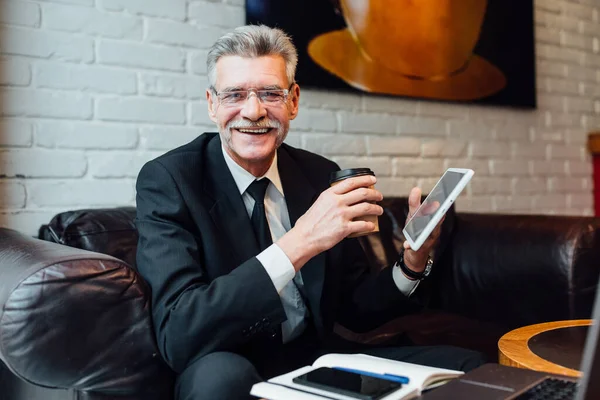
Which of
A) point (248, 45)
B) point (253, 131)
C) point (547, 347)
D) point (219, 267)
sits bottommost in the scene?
point (547, 347)

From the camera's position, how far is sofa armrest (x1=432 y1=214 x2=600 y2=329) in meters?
1.71

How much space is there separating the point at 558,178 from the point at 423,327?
1.51 m

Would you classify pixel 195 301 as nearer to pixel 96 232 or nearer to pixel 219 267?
Answer: pixel 219 267

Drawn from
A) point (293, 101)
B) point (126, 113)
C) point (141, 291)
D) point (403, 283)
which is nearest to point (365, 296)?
point (403, 283)

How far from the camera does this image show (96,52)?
1.73 meters

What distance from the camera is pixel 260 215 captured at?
1381mm

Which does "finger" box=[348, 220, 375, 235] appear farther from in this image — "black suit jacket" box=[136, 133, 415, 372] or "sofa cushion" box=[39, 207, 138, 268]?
"sofa cushion" box=[39, 207, 138, 268]

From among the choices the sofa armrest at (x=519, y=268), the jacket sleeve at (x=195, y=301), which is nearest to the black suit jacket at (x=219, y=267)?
the jacket sleeve at (x=195, y=301)

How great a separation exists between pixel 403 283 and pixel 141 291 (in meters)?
0.58

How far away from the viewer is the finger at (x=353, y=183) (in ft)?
3.83

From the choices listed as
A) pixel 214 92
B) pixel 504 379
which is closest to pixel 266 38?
pixel 214 92

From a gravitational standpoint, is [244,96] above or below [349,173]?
above

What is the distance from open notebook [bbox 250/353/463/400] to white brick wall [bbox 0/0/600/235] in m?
1.03

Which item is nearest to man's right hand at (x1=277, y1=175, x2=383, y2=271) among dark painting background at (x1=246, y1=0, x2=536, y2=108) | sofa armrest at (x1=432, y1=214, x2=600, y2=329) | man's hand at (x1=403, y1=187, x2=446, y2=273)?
man's hand at (x1=403, y1=187, x2=446, y2=273)
